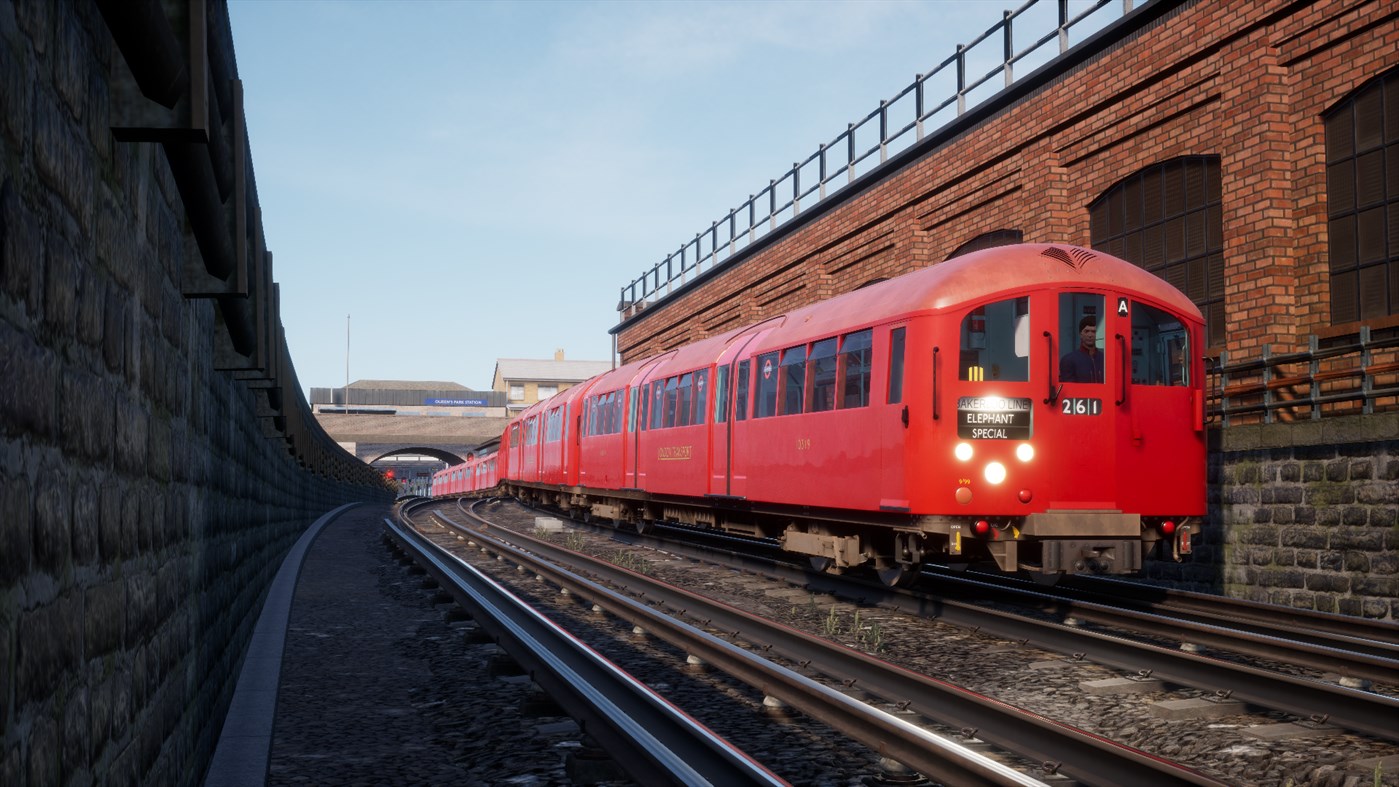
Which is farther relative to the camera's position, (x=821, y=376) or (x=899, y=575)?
(x=821, y=376)

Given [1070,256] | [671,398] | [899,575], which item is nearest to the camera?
[1070,256]

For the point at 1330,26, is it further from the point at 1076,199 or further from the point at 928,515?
Answer: the point at 928,515

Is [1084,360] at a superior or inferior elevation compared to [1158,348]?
inferior

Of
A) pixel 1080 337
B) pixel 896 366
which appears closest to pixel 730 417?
pixel 896 366

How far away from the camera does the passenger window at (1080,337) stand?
10203 mm

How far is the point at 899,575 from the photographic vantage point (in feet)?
37.8

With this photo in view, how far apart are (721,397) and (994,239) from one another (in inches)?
230

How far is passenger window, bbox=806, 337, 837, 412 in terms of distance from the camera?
461 inches

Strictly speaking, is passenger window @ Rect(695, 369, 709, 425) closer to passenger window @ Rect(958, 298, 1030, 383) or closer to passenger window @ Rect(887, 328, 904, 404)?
passenger window @ Rect(887, 328, 904, 404)

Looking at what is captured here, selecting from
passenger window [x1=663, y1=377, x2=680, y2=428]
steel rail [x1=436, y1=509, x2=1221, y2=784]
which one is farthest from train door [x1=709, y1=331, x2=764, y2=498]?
steel rail [x1=436, y1=509, x2=1221, y2=784]

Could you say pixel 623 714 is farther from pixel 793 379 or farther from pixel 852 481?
pixel 793 379

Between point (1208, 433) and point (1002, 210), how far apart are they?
6015 millimetres

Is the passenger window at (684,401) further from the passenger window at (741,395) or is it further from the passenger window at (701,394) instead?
the passenger window at (741,395)

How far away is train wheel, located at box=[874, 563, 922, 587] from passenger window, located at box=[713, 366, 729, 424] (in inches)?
141
